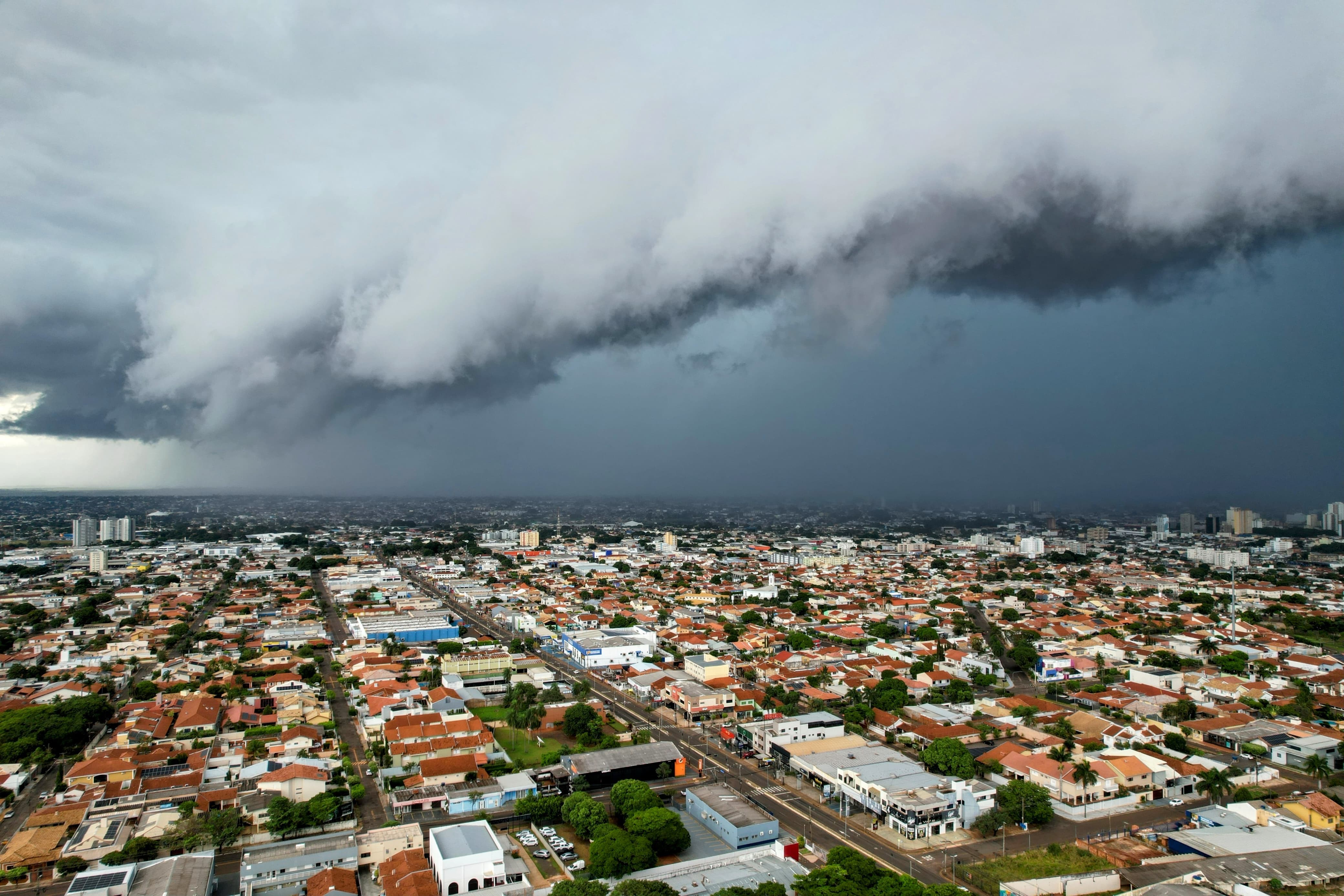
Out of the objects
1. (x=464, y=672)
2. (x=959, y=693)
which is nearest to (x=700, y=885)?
(x=959, y=693)

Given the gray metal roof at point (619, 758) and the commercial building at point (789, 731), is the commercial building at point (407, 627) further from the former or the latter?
the commercial building at point (789, 731)

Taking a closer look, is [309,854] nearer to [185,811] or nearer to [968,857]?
[185,811]

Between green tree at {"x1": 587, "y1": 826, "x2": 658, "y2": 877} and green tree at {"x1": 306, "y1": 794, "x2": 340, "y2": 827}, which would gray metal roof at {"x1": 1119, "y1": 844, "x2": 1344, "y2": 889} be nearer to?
green tree at {"x1": 587, "y1": 826, "x2": 658, "y2": 877}

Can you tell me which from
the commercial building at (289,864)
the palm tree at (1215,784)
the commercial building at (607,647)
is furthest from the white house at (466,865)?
the commercial building at (607,647)

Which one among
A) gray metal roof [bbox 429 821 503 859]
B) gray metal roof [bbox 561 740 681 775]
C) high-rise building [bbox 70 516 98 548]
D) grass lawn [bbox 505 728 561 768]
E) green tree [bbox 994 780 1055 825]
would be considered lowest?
grass lawn [bbox 505 728 561 768]

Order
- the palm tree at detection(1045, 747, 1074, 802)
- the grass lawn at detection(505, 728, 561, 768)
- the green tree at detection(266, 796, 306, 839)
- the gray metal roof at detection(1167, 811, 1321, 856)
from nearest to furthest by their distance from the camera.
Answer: the gray metal roof at detection(1167, 811, 1321, 856), the green tree at detection(266, 796, 306, 839), the palm tree at detection(1045, 747, 1074, 802), the grass lawn at detection(505, 728, 561, 768)

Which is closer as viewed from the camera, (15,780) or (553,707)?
(15,780)

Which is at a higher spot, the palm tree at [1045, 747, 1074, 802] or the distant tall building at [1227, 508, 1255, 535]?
the distant tall building at [1227, 508, 1255, 535]

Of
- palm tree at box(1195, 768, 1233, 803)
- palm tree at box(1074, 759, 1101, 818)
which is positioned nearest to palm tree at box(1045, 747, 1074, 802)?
palm tree at box(1074, 759, 1101, 818)
